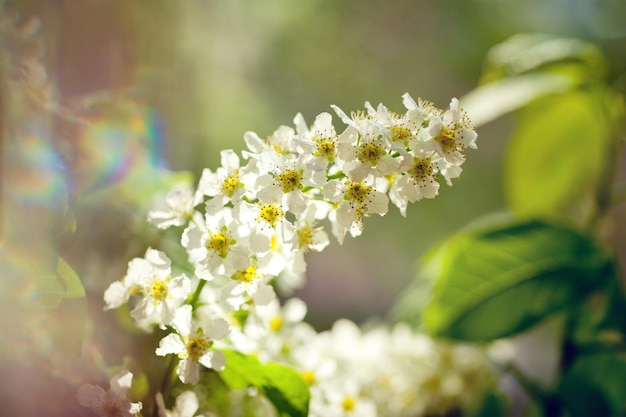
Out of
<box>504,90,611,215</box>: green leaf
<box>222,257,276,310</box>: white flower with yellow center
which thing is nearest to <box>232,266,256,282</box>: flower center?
<box>222,257,276,310</box>: white flower with yellow center

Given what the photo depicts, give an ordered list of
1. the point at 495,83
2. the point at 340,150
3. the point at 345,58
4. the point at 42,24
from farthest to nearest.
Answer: the point at 345,58 < the point at 495,83 < the point at 42,24 < the point at 340,150

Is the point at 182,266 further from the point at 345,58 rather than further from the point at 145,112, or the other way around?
the point at 345,58

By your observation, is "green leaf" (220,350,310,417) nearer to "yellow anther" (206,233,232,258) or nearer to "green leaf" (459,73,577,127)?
"yellow anther" (206,233,232,258)

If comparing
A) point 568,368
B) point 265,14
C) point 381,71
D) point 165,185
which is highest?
point 265,14

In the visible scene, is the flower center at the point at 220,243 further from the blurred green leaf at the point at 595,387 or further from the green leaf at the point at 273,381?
the blurred green leaf at the point at 595,387

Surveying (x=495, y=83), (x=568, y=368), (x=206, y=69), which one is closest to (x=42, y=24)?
(x=495, y=83)
